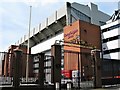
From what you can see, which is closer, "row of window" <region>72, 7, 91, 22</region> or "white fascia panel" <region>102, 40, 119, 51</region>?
"white fascia panel" <region>102, 40, 119, 51</region>

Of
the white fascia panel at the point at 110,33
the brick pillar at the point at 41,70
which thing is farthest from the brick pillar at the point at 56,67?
the white fascia panel at the point at 110,33

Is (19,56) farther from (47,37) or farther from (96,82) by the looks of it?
(47,37)

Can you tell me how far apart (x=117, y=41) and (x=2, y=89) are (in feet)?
138

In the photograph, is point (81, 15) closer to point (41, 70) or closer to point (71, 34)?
point (71, 34)

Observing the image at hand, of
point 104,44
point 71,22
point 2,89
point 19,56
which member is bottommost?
point 2,89

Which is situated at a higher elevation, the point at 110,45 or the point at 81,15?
the point at 81,15

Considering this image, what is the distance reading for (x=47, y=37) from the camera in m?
77.7

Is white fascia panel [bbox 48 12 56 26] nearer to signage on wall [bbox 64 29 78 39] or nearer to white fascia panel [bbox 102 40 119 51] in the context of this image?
signage on wall [bbox 64 29 78 39]

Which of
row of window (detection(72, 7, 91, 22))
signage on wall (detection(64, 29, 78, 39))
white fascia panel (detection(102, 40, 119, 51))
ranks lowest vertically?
white fascia panel (detection(102, 40, 119, 51))

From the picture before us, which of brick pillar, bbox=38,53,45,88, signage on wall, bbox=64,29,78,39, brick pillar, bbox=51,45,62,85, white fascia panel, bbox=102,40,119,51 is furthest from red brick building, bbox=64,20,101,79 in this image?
brick pillar, bbox=38,53,45,88

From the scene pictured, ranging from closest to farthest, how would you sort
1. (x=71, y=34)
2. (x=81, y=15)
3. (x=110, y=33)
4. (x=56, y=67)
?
1. (x=56, y=67)
2. (x=71, y=34)
3. (x=110, y=33)
4. (x=81, y=15)

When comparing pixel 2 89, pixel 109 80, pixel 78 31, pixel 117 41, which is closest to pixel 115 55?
pixel 117 41

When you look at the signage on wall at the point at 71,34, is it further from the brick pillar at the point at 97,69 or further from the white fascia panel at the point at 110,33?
the brick pillar at the point at 97,69

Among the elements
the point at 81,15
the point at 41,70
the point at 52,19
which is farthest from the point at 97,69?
the point at 52,19
